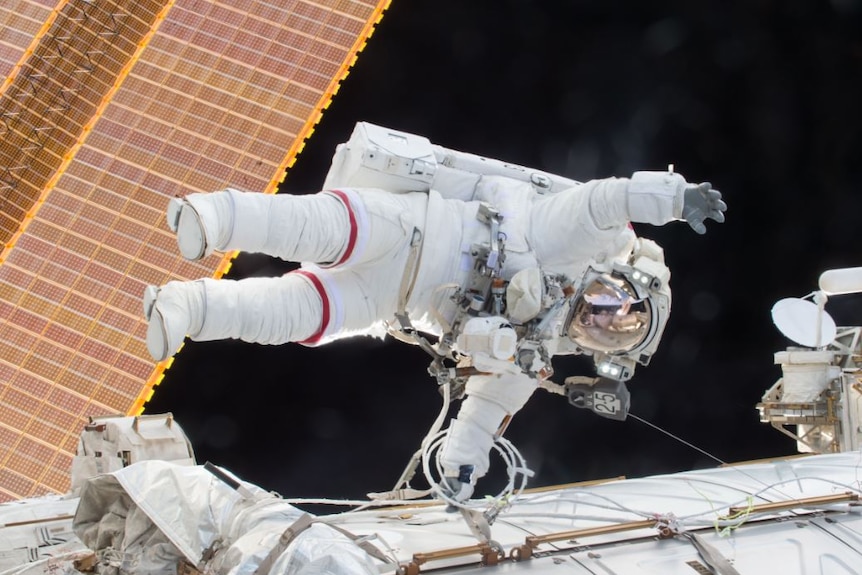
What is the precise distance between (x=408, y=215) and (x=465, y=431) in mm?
741

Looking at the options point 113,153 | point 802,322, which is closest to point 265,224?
point 802,322

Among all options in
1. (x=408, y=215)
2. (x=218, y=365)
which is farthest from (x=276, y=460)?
(x=408, y=215)

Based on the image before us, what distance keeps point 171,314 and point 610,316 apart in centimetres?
145

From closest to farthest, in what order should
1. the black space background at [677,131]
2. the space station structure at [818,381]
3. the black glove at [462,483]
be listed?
1. the black glove at [462,483]
2. the space station structure at [818,381]
3. the black space background at [677,131]

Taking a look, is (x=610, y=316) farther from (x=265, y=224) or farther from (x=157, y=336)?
(x=157, y=336)

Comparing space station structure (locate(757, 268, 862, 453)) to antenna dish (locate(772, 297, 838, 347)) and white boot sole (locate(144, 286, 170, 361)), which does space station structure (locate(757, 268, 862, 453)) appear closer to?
antenna dish (locate(772, 297, 838, 347))

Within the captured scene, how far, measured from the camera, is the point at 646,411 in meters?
5.64

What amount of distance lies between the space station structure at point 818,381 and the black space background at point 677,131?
129 cm

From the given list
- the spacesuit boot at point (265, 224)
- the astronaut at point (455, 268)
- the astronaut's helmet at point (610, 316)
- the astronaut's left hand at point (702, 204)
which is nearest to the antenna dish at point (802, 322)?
the astronaut at point (455, 268)

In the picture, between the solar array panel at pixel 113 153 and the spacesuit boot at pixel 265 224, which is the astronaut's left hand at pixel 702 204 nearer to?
the spacesuit boot at pixel 265 224

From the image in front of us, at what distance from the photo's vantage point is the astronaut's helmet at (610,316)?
3027 mm

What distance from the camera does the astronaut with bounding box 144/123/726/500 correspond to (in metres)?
2.51

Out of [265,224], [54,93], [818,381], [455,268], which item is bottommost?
[265,224]

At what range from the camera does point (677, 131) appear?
5.67 metres
